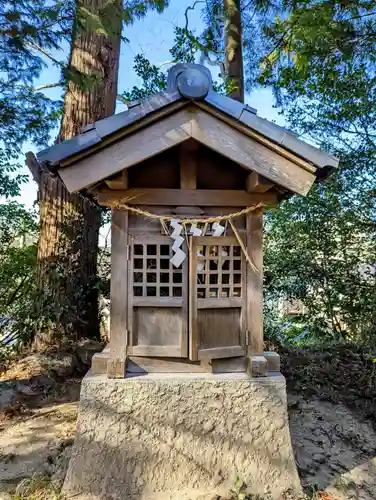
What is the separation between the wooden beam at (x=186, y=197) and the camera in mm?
2525

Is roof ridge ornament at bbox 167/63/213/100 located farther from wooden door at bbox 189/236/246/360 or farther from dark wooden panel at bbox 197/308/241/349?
dark wooden panel at bbox 197/308/241/349

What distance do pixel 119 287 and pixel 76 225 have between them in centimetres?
244

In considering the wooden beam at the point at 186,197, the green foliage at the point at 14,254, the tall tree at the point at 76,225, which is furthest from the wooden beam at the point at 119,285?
the green foliage at the point at 14,254

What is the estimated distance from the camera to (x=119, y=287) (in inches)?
99.0

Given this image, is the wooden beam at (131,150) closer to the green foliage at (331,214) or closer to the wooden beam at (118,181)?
the wooden beam at (118,181)

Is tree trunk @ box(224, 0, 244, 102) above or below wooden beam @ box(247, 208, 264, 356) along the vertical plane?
above

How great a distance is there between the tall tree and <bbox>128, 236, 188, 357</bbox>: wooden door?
2178mm

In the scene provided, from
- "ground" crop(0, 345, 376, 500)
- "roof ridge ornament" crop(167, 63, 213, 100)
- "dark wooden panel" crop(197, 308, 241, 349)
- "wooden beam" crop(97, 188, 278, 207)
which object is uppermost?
"roof ridge ornament" crop(167, 63, 213, 100)

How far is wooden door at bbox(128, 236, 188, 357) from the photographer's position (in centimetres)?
251

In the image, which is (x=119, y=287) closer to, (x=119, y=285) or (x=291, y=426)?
(x=119, y=285)

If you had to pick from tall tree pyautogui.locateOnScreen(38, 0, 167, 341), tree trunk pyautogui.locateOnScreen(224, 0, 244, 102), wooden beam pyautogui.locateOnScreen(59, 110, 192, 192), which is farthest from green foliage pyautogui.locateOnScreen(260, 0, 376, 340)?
wooden beam pyautogui.locateOnScreen(59, 110, 192, 192)

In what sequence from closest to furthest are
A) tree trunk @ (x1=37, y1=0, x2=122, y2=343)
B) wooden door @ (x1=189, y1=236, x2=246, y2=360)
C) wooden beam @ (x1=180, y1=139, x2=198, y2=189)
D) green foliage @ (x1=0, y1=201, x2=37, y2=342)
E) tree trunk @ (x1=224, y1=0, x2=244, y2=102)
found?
wooden door @ (x1=189, y1=236, x2=246, y2=360) → wooden beam @ (x1=180, y1=139, x2=198, y2=189) → tree trunk @ (x1=37, y1=0, x2=122, y2=343) → green foliage @ (x1=0, y1=201, x2=37, y2=342) → tree trunk @ (x1=224, y1=0, x2=244, y2=102)

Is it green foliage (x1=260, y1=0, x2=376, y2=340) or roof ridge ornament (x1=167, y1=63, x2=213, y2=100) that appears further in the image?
green foliage (x1=260, y1=0, x2=376, y2=340)

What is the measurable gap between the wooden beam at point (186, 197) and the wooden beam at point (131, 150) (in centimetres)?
24
